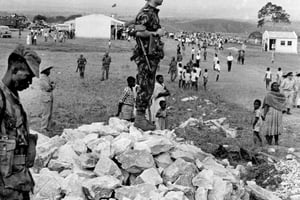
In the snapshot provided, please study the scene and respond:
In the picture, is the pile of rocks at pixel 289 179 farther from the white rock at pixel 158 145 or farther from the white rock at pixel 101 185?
the white rock at pixel 101 185

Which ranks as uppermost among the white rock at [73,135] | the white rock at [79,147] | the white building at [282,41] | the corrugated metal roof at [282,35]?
the corrugated metal roof at [282,35]

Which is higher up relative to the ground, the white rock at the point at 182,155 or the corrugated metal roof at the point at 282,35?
the corrugated metal roof at the point at 282,35

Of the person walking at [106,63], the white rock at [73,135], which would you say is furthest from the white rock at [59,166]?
the person walking at [106,63]

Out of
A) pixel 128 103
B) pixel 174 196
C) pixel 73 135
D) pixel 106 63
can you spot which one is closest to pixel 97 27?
pixel 106 63

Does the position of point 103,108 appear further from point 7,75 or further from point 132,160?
point 7,75

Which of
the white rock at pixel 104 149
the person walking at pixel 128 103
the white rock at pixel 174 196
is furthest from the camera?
the person walking at pixel 128 103

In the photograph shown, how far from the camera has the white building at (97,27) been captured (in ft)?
164

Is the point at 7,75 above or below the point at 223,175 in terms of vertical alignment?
above

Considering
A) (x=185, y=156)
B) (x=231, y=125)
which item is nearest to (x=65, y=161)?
(x=185, y=156)

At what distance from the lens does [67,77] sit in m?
23.3

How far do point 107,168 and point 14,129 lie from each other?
2460 millimetres

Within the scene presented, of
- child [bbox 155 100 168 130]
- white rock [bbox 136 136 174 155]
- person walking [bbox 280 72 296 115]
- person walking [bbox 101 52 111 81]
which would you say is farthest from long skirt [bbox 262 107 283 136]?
person walking [bbox 101 52 111 81]

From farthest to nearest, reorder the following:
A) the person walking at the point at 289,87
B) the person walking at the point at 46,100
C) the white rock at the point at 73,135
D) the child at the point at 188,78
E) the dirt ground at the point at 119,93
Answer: the child at the point at 188,78, the person walking at the point at 289,87, the dirt ground at the point at 119,93, the person walking at the point at 46,100, the white rock at the point at 73,135

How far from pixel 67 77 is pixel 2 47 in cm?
1259
